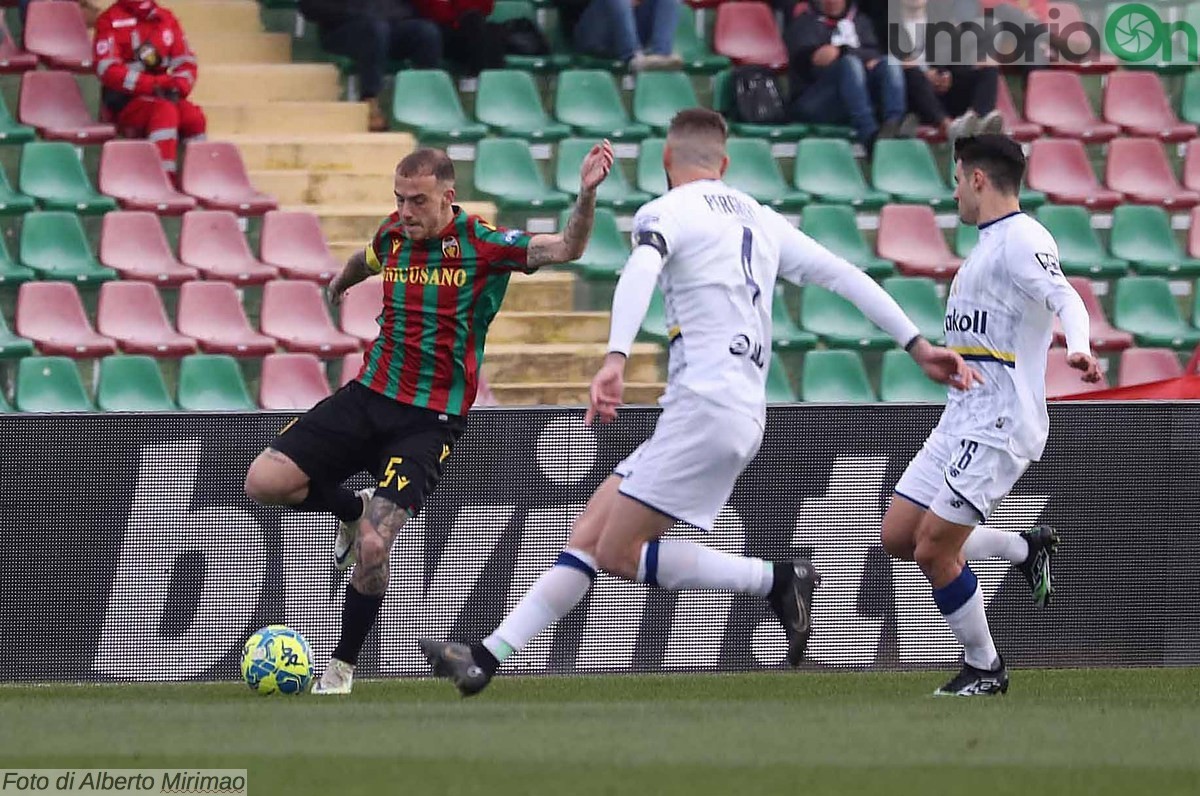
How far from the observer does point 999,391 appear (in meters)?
8.54

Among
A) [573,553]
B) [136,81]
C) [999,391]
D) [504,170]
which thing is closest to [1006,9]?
[504,170]

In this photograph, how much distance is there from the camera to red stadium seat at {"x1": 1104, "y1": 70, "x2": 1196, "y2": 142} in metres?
17.9

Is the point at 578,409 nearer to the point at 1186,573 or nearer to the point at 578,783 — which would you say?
the point at 1186,573

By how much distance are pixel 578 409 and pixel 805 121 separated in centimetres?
708

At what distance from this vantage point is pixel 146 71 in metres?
14.4

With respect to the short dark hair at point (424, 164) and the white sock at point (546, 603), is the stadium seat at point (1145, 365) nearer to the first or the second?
the short dark hair at point (424, 164)

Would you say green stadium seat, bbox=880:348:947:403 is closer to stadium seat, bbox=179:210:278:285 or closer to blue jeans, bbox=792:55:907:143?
blue jeans, bbox=792:55:907:143

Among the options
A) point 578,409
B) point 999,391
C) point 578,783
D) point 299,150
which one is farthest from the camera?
point 299,150

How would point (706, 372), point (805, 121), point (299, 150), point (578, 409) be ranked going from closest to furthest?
1. point (706, 372)
2. point (578, 409)
3. point (299, 150)
4. point (805, 121)

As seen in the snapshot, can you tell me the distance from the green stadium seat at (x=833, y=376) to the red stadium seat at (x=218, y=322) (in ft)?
11.1

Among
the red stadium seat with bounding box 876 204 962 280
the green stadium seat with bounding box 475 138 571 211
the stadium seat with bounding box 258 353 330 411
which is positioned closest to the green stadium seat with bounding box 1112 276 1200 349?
the red stadium seat with bounding box 876 204 962 280

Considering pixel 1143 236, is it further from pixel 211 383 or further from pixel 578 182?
pixel 211 383


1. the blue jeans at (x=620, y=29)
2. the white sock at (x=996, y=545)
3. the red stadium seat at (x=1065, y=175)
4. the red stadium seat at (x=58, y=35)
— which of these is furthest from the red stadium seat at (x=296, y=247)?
the white sock at (x=996, y=545)

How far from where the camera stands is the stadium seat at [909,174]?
53.8 ft
